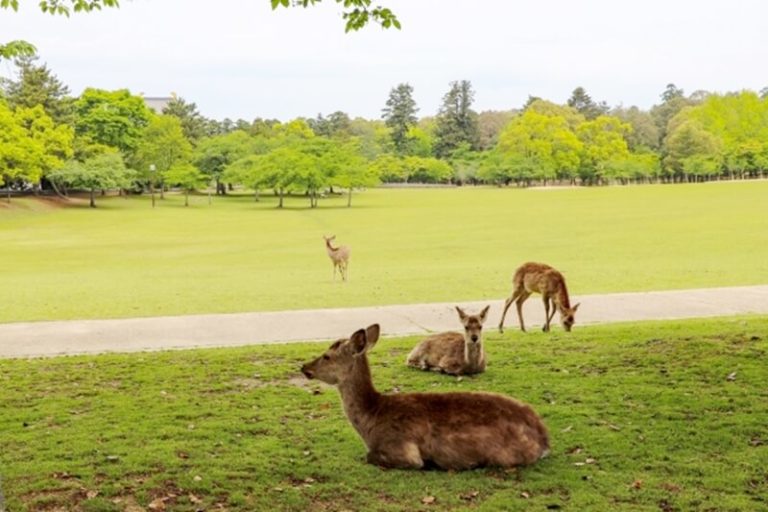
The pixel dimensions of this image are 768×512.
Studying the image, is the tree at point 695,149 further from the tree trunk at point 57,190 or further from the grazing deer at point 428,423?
the grazing deer at point 428,423

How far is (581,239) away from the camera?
33719 mm

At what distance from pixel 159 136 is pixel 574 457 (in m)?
78.4

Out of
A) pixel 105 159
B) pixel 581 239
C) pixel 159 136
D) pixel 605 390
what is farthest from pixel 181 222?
pixel 605 390

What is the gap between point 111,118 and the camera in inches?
2987

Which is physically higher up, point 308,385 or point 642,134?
point 642,134

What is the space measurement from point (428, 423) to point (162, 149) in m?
75.9

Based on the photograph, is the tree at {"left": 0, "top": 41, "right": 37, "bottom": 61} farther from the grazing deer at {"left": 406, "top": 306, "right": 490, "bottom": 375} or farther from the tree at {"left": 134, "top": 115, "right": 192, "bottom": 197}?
the tree at {"left": 134, "top": 115, "right": 192, "bottom": 197}

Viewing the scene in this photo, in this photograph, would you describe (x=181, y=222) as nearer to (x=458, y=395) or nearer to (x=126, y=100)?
(x=126, y=100)

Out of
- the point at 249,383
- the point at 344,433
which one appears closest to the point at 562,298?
the point at 249,383

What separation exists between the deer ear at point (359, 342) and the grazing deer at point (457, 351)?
2.50 m

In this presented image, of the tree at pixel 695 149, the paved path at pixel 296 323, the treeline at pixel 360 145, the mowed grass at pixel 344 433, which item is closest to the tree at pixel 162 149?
the treeline at pixel 360 145

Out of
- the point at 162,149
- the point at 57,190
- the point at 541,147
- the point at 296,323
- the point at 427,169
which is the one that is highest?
the point at 541,147

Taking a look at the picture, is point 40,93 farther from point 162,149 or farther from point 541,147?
point 541,147

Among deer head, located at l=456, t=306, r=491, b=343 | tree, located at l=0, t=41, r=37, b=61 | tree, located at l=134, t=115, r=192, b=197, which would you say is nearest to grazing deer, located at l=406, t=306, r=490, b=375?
deer head, located at l=456, t=306, r=491, b=343
